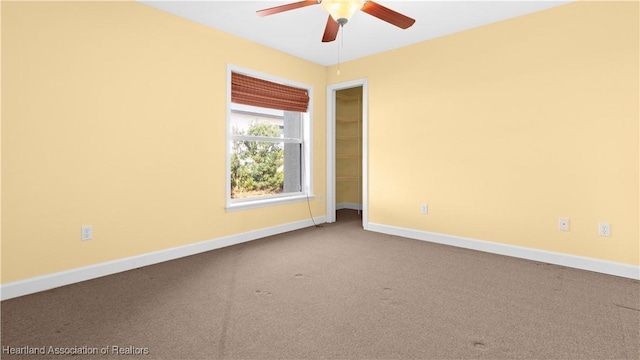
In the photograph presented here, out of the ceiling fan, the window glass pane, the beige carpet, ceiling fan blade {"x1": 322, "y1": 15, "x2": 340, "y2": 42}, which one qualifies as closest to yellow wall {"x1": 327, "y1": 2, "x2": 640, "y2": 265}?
the beige carpet

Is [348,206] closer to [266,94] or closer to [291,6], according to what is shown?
[266,94]

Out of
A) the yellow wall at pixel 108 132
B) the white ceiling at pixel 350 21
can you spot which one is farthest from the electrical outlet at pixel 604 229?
the yellow wall at pixel 108 132

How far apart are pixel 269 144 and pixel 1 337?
3.09 meters

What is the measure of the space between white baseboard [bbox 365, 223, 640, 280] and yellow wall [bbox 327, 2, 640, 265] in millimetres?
60

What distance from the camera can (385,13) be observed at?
2.28 m

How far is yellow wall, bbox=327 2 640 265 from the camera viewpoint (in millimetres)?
2768

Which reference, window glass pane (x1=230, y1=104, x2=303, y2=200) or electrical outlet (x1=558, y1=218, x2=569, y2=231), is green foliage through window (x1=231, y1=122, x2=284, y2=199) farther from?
electrical outlet (x1=558, y1=218, x2=569, y2=231)

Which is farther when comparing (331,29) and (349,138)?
(349,138)

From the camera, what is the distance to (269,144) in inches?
171

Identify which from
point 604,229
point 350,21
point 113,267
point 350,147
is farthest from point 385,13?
point 350,147

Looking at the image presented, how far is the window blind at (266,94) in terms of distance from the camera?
3803 millimetres

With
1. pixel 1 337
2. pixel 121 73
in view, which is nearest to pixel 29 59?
pixel 121 73

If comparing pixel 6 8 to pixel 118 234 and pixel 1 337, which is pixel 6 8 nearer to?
pixel 118 234

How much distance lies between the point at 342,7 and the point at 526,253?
2901 mm
